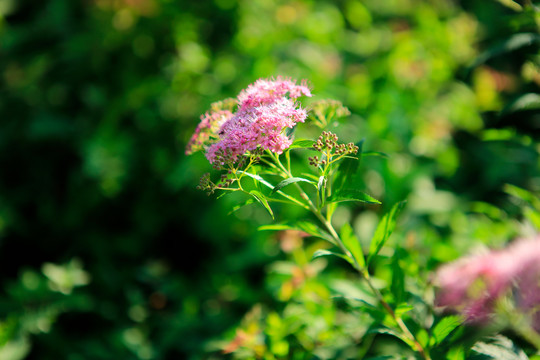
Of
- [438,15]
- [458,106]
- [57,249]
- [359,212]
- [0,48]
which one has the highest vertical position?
[0,48]

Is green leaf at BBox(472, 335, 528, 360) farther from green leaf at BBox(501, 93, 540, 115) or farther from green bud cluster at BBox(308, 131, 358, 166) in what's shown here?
green leaf at BBox(501, 93, 540, 115)

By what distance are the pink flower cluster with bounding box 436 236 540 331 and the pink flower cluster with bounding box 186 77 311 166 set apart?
0.51m

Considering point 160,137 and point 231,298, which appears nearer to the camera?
point 231,298

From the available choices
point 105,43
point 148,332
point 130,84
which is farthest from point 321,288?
point 105,43

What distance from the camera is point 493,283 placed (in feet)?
2.60

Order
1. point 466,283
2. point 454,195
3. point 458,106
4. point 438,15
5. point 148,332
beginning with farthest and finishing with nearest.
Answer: point 438,15
point 458,106
point 454,195
point 148,332
point 466,283

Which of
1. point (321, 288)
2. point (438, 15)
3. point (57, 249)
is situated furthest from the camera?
point (438, 15)

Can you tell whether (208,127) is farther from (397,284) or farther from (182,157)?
(182,157)

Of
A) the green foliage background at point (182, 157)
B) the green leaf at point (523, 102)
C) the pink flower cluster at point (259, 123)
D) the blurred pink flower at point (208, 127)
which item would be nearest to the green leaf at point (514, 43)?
the green leaf at point (523, 102)

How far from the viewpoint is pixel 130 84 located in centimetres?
191

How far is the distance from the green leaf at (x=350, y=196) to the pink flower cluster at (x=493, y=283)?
0.33 m

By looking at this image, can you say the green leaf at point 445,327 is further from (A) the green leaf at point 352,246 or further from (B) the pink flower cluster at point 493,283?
(A) the green leaf at point 352,246

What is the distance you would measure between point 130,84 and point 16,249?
104 centimetres

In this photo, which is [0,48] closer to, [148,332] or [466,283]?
[148,332]
